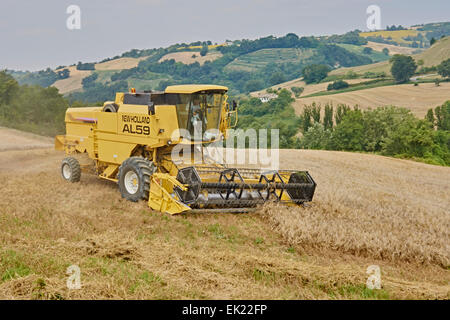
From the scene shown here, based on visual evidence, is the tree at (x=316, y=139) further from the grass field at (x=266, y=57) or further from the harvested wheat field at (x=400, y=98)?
the grass field at (x=266, y=57)

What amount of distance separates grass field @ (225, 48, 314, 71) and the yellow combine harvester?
431 ft

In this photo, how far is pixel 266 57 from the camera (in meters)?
159

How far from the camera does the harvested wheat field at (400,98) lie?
205 feet

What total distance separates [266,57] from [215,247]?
519ft

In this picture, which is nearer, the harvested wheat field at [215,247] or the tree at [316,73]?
the harvested wheat field at [215,247]

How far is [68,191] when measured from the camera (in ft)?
34.4

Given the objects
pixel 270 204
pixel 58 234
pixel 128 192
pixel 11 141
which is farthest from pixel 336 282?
pixel 11 141

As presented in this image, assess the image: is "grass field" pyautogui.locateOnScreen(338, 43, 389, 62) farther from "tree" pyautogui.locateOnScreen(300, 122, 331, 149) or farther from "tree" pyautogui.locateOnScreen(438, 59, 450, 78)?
"tree" pyautogui.locateOnScreen(300, 122, 331, 149)

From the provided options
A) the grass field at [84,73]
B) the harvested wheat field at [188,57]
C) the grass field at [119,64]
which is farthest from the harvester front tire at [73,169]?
the harvested wheat field at [188,57]

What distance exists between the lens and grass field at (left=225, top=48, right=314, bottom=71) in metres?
146

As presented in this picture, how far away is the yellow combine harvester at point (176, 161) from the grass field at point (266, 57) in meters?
131

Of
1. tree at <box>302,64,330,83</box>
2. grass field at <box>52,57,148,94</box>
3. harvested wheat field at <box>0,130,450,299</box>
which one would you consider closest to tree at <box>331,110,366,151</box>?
harvested wheat field at <box>0,130,450,299</box>

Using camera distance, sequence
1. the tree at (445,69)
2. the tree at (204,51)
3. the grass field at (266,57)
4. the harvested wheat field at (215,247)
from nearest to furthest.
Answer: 1. the harvested wheat field at (215,247)
2. the tree at (445,69)
3. the tree at (204,51)
4. the grass field at (266,57)

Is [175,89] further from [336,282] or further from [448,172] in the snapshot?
[448,172]
